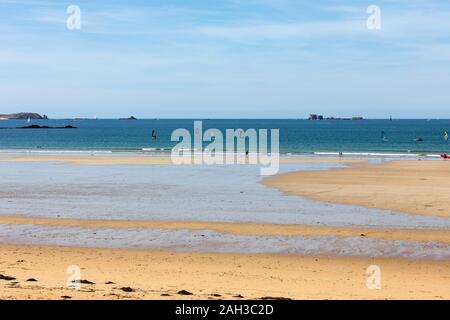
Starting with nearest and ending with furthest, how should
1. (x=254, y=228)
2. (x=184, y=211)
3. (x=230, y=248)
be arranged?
(x=230, y=248), (x=254, y=228), (x=184, y=211)

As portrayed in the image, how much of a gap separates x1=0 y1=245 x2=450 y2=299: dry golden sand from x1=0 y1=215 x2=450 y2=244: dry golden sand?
110 inches

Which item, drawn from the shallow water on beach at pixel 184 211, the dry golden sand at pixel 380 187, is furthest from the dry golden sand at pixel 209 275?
the dry golden sand at pixel 380 187

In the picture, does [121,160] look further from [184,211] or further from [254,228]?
[254,228]

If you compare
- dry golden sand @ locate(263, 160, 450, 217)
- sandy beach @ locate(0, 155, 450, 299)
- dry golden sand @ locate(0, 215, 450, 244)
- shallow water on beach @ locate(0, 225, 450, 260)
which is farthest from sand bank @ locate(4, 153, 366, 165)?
shallow water on beach @ locate(0, 225, 450, 260)

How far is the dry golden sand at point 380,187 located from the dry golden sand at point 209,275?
8.62 m

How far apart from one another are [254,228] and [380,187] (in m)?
12.4

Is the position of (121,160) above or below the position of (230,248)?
above

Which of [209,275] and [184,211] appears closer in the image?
[209,275]

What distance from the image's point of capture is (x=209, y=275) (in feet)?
41.5

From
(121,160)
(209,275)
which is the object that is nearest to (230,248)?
(209,275)

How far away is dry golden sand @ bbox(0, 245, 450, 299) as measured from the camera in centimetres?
1044

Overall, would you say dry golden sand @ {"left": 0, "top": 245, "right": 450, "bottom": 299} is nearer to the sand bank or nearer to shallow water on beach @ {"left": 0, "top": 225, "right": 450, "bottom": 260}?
shallow water on beach @ {"left": 0, "top": 225, "right": 450, "bottom": 260}

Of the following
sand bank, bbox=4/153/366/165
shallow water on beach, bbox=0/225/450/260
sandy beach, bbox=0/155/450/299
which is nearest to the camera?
sandy beach, bbox=0/155/450/299

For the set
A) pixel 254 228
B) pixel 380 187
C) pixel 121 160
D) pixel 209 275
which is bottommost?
pixel 209 275
